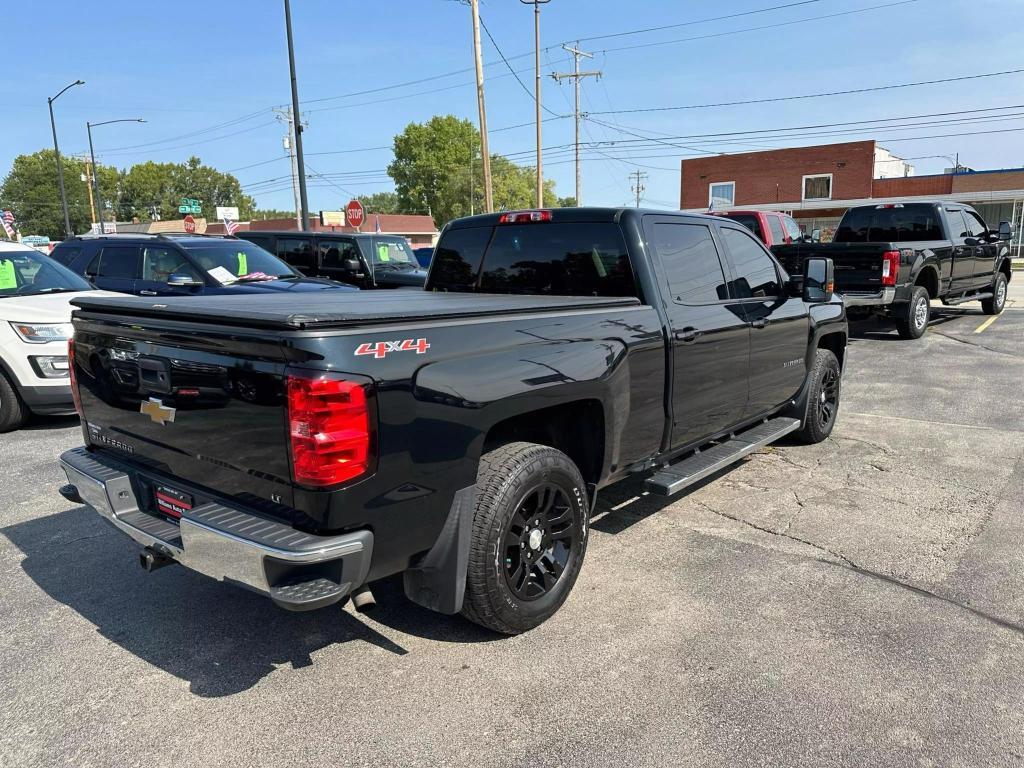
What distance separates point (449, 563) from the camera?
9.48ft

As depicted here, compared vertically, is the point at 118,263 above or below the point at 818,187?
below

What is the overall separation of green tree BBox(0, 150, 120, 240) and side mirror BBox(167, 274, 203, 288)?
102 meters

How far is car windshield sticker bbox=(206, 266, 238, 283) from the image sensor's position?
31.4 ft

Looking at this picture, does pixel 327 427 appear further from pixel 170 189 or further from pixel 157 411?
pixel 170 189

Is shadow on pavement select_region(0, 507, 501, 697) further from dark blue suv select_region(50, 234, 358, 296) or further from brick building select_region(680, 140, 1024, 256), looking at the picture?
brick building select_region(680, 140, 1024, 256)

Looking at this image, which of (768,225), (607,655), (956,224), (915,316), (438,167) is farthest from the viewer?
(438,167)

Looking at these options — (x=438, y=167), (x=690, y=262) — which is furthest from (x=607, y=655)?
(x=438, y=167)

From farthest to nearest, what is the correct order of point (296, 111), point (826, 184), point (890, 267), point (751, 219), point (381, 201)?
point (381, 201) → point (826, 184) → point (296, 111) → point (751, 219) → point (890, 267)

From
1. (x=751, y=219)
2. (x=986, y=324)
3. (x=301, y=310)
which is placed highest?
(x=751, y=219)

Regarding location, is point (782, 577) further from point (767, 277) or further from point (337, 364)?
point (337, 364)

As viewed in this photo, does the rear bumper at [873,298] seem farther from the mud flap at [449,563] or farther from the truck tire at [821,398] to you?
the mud flap at [449,563]

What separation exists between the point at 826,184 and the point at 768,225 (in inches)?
1288

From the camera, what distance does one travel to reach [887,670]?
3000mm

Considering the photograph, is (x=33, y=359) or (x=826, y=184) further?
(x=826, y=184)
